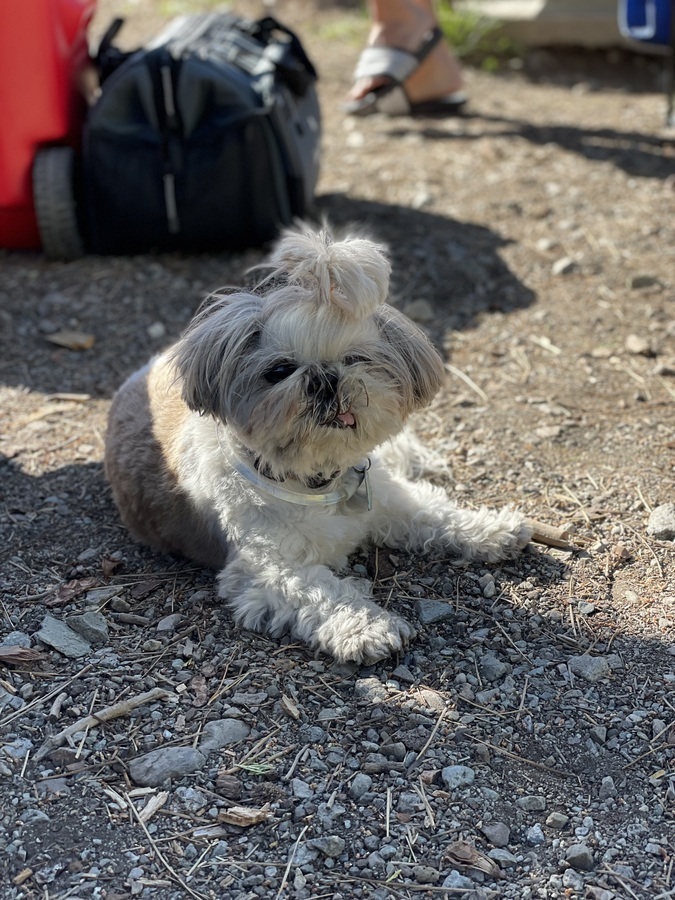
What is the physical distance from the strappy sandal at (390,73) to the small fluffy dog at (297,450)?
4.37m

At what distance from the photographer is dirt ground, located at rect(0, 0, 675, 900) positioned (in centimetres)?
280

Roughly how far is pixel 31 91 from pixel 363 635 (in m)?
4.25

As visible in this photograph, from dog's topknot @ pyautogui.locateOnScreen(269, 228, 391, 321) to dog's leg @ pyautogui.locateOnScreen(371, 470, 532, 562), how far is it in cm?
105

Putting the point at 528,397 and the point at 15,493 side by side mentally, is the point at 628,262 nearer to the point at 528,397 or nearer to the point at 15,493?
the point at 528,397

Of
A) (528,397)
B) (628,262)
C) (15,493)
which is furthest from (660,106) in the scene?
(15,493)

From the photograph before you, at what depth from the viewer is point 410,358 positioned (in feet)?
11.3

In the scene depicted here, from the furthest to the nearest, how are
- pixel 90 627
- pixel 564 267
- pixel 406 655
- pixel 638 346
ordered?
1. pixel 564 267
2. pixel 638 346
3. pixel 90 627
4. pixel 406 655

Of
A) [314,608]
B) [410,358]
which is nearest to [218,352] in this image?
[410,358]

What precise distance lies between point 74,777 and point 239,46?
16.7 feet

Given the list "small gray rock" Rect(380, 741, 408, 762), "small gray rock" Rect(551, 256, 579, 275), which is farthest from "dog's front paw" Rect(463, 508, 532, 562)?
"small gray rock" Rect(551, 256, 579, 275)

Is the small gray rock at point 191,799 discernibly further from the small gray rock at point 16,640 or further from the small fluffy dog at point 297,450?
the small gray rock at point 16,640

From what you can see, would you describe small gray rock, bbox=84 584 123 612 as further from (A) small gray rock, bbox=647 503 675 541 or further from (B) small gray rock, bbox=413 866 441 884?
(A) small gray rock, bbox=647 503 675 541

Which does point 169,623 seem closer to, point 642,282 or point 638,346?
point 638,346

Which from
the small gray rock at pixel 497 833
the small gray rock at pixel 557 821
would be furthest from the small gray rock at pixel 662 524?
the small gray rock at pixel 497 833
